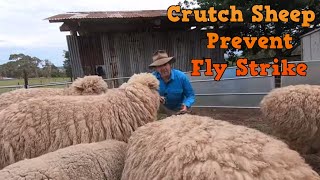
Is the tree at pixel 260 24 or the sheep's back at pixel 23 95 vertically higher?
the tree at pixel 260 24

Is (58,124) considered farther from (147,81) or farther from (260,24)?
(260,24)

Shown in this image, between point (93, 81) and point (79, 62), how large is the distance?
25.1 ft

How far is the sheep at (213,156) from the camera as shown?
1.29m

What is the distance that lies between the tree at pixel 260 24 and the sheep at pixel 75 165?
36.8ft

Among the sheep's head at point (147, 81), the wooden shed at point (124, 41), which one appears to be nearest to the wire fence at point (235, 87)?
the wooden shed at point (124, 41)

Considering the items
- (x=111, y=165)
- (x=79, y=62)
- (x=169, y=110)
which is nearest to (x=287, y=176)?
(x=111, y=165)

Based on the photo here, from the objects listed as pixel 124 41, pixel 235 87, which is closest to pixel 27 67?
pixel 124 41

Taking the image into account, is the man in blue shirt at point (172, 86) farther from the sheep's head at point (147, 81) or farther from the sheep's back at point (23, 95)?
the sheep's back at point (23, 95)

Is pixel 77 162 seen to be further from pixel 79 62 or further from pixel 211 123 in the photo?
pixel 79 62

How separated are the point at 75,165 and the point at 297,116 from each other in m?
3.77

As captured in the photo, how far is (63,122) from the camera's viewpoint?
2.62m

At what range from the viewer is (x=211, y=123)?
1.78m

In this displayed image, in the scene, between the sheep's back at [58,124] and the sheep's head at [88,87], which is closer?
the sheep's back at [58,124]

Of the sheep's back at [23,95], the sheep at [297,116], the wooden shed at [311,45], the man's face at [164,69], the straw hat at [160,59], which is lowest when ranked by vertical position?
the sheep at [297,116]
